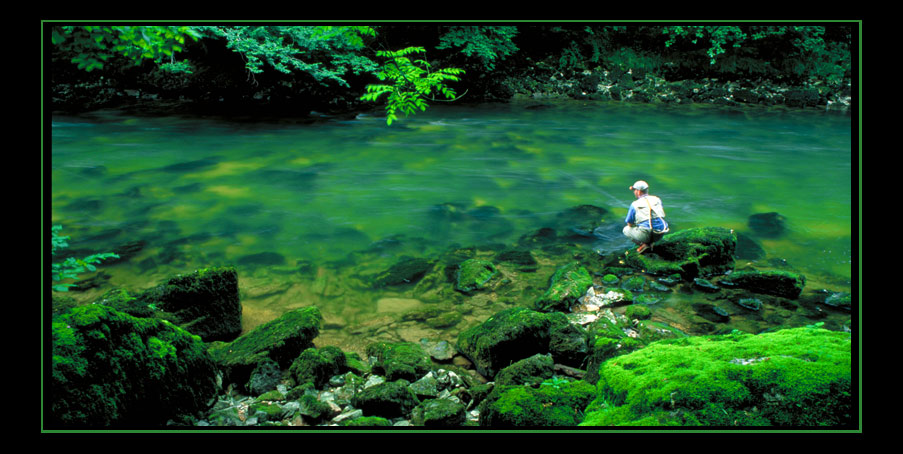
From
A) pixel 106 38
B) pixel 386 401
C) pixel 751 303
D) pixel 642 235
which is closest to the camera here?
pixel 106 38

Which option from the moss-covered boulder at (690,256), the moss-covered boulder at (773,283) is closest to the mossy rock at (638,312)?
the moss-covered boulder at (690,256)

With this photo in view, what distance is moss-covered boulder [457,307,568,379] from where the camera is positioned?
188 inches

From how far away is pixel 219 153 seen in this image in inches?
586

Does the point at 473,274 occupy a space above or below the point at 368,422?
above

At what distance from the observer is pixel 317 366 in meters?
4.46

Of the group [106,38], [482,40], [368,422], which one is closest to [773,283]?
[368,422]

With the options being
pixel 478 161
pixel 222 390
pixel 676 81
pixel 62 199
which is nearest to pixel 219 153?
pixel 62 199

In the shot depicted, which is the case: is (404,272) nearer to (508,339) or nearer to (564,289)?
(564,289)

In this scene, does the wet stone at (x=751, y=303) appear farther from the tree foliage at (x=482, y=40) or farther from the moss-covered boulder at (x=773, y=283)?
the tree foliage at (x=482, y=40)

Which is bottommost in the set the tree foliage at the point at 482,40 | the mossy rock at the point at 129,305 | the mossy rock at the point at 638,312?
the mossy rock at the point at 638,312

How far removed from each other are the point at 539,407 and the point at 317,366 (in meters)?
2.16

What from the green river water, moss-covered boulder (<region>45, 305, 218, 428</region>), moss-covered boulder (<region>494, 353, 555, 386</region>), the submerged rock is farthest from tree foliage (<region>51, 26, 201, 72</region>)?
the submerged rock

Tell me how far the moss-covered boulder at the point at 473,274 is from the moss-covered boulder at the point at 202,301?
2.83m

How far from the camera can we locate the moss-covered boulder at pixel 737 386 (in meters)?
2.25
